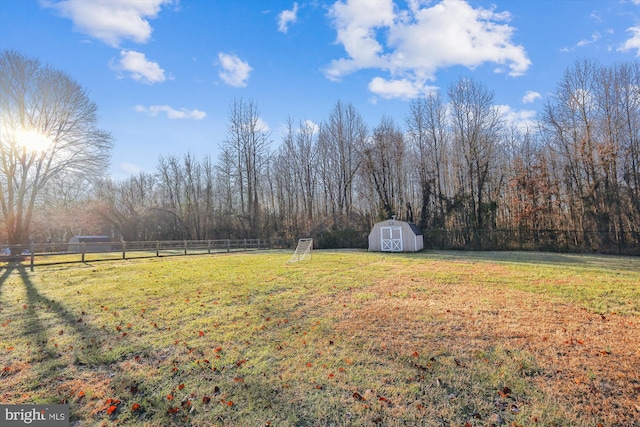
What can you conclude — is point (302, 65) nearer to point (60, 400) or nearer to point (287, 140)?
point (60, 400)

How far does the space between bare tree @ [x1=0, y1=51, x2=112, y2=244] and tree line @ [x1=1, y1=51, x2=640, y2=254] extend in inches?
80.5

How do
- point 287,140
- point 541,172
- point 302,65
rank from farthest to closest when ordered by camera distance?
1. point 287,140
2. point 541,172
3. point 302,65

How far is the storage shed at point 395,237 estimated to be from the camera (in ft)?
70.7

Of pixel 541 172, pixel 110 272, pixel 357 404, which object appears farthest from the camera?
pixel 541 172

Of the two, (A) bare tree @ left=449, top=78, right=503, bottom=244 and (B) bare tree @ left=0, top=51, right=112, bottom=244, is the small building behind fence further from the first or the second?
A: (A) bare tree @ left=449, top=78, right=503, bottom=244

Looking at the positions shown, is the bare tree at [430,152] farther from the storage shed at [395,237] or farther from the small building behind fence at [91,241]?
the small building behind fence at [91,241]

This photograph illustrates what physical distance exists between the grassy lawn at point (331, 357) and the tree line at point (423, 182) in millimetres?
17525

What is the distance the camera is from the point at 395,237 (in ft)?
71.6

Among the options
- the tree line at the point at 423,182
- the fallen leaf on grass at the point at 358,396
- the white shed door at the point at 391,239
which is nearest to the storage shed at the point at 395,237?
the white shed door at the point at 391,239

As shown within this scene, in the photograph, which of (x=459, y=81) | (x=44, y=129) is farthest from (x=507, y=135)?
(x=44, y=129)

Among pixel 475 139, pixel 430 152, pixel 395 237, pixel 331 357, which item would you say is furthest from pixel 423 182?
pixel 331 357

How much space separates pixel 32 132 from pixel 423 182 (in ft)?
96.4

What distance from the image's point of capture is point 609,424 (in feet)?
8.21

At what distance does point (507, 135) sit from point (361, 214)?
1574 centimetres
